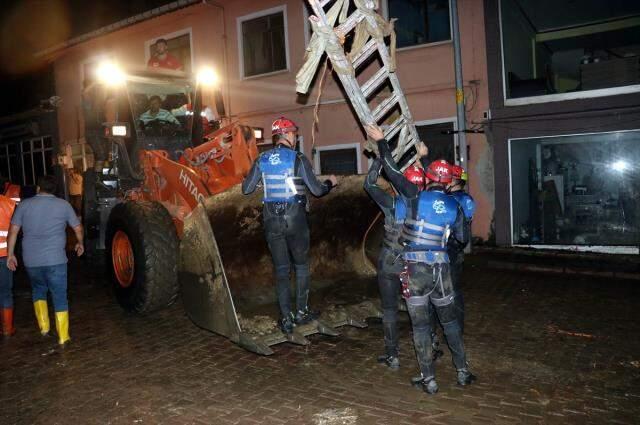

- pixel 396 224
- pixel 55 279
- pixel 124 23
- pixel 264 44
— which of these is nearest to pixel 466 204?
pixel 396 224

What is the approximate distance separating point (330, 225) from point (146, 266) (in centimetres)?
244

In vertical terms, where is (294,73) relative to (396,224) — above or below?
above

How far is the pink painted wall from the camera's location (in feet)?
36.1

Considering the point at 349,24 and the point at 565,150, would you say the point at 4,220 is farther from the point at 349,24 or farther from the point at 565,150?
the point at 565,150

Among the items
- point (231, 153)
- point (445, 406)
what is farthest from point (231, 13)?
point (445, 406)

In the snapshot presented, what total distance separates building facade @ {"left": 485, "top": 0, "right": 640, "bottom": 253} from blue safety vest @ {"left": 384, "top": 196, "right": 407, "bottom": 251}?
6.95m

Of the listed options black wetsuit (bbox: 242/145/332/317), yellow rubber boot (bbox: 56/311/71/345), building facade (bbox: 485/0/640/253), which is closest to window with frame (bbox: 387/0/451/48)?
building facade (bbox: 485/0/640/253)

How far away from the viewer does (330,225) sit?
6.77 meters

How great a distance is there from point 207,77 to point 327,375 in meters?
5.10

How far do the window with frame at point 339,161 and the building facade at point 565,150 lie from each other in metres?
3.47

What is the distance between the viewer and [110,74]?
7.00m

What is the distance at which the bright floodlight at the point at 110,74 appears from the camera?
6973mm

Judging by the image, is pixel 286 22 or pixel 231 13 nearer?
pixel 286 22

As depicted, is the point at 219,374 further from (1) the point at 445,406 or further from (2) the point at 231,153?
(2) the point at 231,153
